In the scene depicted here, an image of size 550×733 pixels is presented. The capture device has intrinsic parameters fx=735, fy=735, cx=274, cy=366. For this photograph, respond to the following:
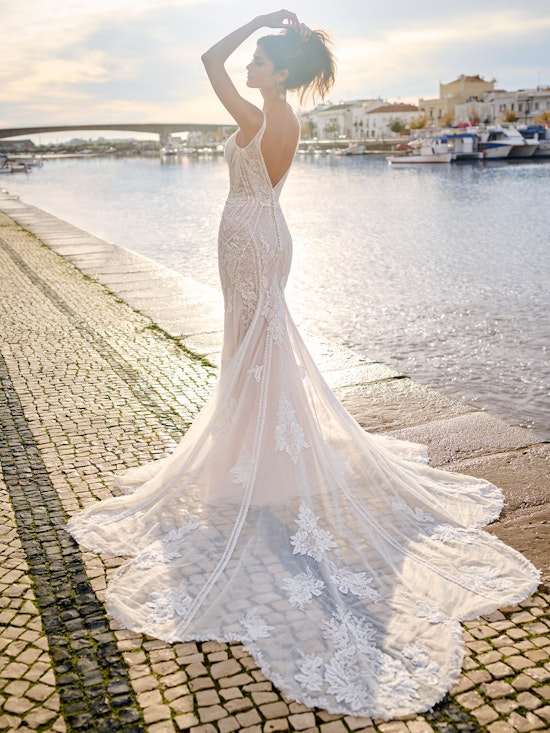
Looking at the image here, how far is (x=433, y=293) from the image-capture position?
433 inches

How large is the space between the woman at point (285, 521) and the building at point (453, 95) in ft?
387

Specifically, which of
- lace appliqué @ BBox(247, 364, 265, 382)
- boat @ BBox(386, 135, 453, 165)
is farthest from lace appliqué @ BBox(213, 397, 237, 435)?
boat @ BBox(386, 135, 453, 165)

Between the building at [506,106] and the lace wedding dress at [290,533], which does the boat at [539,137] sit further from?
the lace wedding dress at [290,533]

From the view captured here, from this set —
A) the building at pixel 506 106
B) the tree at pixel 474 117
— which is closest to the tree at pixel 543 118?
the building at pixel 506 106

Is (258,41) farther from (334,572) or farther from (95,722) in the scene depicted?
(95,722)

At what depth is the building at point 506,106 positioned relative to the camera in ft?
347

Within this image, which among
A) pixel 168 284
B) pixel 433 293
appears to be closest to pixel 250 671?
pixel 168 284

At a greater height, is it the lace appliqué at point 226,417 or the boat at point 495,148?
the boat at point 495,148

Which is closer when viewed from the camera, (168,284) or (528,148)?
(168,284)

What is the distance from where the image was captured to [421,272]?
12.9 metres

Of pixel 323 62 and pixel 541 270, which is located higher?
pixel 323 62

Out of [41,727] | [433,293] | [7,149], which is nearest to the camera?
[41,727]

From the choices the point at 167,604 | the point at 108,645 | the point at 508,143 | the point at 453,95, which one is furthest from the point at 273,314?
the point at 453,95

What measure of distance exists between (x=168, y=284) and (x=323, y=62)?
6575 mm
